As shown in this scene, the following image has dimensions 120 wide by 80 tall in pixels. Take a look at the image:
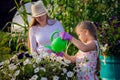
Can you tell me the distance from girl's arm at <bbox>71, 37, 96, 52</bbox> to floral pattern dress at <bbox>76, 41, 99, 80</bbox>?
0.08 meters

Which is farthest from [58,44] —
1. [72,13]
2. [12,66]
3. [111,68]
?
[111,68]

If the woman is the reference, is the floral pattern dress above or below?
below

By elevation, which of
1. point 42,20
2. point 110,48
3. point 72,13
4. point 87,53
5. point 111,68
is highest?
point 42,20

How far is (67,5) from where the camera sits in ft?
22.0

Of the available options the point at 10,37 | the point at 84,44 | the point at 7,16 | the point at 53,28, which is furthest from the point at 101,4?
the point at 7,16

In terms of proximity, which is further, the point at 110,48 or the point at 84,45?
the point at 110,48

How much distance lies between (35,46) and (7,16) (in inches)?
378

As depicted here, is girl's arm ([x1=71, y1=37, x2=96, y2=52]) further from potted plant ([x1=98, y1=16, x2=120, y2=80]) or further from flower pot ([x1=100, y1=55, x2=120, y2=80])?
flower pot ([x1=100, y1=55, x2=120, y2=80])

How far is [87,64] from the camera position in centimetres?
445

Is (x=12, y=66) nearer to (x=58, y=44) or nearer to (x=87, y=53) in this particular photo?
(x=58, y=44)

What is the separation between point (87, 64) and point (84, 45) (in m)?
0.23

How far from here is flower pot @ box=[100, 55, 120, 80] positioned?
265 inches

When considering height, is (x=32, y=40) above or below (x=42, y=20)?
below

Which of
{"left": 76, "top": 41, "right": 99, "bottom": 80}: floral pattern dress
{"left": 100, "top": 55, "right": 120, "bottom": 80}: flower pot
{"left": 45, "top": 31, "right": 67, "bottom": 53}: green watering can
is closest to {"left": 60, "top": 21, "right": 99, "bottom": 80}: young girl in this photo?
{"left": 76, "top": 41, "right": 99, "bottom": 80}: floral pattern dress
